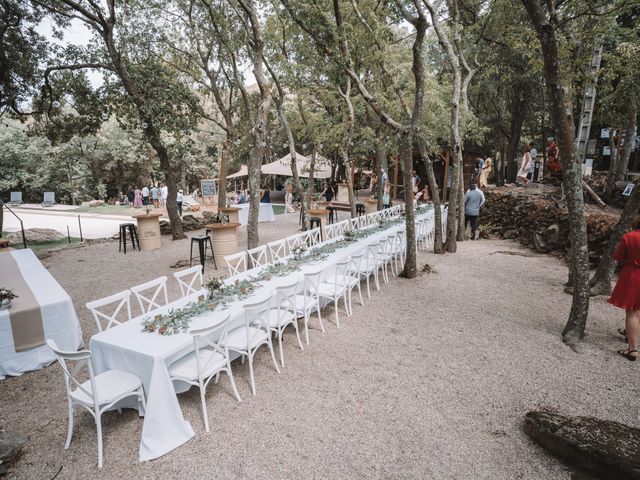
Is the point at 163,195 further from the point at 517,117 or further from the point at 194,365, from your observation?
the point at 194,365

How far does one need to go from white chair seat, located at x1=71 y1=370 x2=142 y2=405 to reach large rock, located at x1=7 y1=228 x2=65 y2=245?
13.1m

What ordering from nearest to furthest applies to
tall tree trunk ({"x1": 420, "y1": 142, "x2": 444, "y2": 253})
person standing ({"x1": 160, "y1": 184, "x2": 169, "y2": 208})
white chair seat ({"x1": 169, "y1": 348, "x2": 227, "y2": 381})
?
white chair seat ({"x1": 169, "y1": 348, "x2": 227, "y2": 381})
tall tree trunk ({"x1": 420, "y1": 142, "x2": 444, "y2": 253})
person standing ({"x1": 160, "y1": 184, "x2": 169, "y2": 208})

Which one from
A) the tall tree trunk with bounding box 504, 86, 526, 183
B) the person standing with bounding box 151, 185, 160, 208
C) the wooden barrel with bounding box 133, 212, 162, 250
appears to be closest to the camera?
the wooden barrel with bounding box 133, 212, 162, 250

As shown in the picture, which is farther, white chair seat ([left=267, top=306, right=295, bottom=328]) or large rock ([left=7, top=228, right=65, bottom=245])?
large rock ([left=7, top=228, right=65, bottom=245])

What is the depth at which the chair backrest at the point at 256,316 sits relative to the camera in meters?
3.72

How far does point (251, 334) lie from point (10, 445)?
221 centimetres

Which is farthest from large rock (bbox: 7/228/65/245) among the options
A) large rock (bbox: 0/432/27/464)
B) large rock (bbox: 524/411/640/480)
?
large rock (bbox: 524/411/640/480)

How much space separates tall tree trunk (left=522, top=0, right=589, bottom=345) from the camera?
14.0 feet

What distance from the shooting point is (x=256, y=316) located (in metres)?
4.35

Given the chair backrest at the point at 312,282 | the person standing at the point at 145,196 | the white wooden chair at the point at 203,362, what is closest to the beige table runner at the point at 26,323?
the white wooden chair at the point at 203,362

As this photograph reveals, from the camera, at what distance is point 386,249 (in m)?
7.82

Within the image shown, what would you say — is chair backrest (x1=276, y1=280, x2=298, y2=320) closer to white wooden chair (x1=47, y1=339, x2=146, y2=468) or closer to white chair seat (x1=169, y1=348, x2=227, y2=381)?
white chair seat (x1=169, y1=348, x2=227, y2=381)

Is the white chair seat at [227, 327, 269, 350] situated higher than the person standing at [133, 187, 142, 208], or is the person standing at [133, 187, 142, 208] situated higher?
the person standing at [133, 187, 142, 208]

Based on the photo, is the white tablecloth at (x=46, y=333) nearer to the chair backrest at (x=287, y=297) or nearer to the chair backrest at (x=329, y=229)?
the chair backrest at (x=287, y=297)
